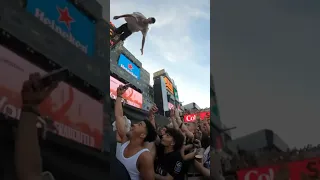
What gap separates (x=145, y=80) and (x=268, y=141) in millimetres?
18618

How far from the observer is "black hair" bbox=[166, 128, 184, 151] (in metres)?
2.13

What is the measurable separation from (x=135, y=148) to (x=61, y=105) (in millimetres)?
950

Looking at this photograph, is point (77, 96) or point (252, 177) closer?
point (77, 96)

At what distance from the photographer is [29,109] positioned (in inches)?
30.7

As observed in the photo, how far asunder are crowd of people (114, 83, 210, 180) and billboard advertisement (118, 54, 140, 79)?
46.3ft

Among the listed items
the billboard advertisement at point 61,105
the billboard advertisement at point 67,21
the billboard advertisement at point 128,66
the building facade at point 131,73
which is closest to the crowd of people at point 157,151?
the billboard advertisement at point 61,105

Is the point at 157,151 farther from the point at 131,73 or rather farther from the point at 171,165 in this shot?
the point at 131,73

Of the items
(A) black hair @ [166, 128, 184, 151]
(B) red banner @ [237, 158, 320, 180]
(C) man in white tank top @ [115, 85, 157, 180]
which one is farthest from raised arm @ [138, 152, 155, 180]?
(B) red banner @ [237, 158, 320, 180]

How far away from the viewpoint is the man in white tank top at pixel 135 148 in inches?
67.6

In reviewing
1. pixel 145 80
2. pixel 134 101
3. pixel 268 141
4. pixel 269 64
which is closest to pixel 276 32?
pixel 269 64

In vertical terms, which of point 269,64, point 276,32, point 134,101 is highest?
point 134,101

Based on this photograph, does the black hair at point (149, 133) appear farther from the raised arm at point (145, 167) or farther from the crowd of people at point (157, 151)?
the raised arm at point (145, 167)

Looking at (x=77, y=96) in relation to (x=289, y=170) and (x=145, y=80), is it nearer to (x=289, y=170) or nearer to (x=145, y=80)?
(x=289, y=170)

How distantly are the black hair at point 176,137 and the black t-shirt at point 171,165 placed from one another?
0.05 metres
